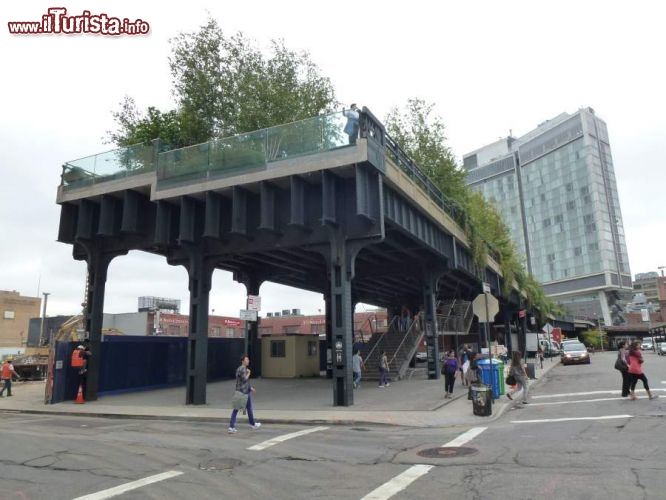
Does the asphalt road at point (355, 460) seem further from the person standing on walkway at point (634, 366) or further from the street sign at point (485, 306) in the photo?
the street sign at point (485, 306)

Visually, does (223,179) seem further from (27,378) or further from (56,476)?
(27,378)

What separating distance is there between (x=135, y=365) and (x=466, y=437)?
1870cm

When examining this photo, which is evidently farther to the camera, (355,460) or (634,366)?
(634,366)

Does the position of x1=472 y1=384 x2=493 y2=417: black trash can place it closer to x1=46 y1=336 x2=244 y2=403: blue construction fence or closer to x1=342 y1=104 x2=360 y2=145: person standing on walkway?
x1=342 y1=104 x2=360 y2=145: person standing on walkway

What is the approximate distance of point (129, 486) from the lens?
7.31 metres

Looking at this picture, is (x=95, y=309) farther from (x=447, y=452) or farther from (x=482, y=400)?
(x=447, y=452)

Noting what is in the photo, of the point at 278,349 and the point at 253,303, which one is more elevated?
the point at 253,303

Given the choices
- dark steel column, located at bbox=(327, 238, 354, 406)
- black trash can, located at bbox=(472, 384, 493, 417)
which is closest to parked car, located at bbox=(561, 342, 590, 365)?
dark steel column, located at bbox=(327, 238, 354, 406)

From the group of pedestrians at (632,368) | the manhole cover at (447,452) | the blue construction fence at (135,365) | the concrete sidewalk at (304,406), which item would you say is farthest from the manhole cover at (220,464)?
the blue construction fence at (135,365)

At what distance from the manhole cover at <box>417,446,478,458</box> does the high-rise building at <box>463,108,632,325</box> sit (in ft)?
388

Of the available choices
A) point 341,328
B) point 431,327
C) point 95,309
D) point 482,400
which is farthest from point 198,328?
point 431,327

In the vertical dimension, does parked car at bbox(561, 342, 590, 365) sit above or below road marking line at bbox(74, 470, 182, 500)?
above

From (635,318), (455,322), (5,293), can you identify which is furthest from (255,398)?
(635,318)

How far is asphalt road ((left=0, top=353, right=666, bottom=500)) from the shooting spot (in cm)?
677
